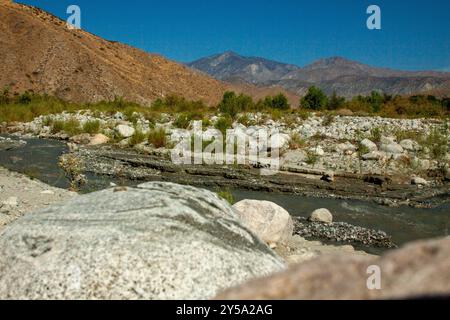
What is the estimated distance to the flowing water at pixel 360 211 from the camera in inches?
293

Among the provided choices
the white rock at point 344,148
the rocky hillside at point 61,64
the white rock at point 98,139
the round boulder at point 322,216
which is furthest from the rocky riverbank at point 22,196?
the rocky hillside at point 61,64

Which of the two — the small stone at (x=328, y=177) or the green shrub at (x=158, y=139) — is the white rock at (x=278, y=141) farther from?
the green shrub at (x=158, y=139)

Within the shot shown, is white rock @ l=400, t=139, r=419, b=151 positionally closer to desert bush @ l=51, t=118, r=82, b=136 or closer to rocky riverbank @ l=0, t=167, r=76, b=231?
rocky riverbank @ l=0, t=167, r=76, b=231

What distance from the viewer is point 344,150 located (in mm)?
13727

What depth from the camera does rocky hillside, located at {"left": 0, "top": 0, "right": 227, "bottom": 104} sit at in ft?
169

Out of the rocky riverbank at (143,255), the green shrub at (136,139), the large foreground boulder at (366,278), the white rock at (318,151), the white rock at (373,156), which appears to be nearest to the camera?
the large foreground boulder at (366,278)

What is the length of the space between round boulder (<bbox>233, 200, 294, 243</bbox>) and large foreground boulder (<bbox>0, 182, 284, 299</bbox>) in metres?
2.40

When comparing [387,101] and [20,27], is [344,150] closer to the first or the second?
[387,101]

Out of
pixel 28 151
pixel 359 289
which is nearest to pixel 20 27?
pixel 28 151

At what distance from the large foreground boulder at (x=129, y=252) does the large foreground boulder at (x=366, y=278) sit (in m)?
0.87

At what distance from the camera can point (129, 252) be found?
8.57 feet

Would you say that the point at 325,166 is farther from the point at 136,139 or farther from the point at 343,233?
the point at 136,139

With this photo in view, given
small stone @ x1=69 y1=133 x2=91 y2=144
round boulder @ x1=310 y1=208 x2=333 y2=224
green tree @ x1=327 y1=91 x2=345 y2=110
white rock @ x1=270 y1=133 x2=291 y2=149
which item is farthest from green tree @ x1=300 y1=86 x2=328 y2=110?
round boulder @ x1=310 y1=208 x2=333 y2=224

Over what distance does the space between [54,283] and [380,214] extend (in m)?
6.94
